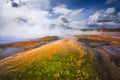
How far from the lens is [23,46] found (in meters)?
5.88

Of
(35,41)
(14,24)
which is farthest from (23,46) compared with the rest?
(14,24)

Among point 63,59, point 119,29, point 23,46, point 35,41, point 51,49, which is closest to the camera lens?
point 63,59

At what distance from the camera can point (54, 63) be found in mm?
4738

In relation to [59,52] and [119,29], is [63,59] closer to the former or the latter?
[59,52]

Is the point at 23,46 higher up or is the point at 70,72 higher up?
the point at 23,46

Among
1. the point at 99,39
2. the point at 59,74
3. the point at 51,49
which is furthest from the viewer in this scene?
the point at 99,39

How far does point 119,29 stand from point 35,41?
186 inches

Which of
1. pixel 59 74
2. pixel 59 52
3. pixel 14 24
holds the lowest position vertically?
pixel 59 74

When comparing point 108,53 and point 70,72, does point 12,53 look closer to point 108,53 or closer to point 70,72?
point 70,72

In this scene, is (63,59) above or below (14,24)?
below

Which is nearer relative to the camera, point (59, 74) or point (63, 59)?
point (59, 74)

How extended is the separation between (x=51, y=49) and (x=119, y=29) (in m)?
5.16

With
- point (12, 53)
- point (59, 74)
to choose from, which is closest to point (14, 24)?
point (12, 53)

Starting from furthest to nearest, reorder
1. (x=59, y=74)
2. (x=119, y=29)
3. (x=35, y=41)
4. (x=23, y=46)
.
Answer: (x=119, y=29)
(x=35, y=41)
(x=23, y=46)
(x=59, y=74)
